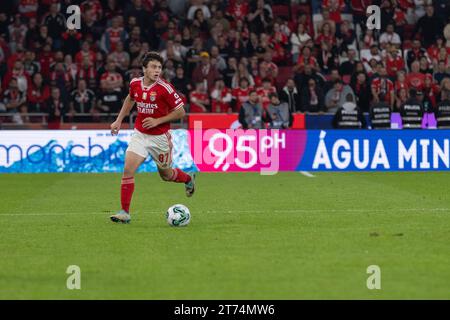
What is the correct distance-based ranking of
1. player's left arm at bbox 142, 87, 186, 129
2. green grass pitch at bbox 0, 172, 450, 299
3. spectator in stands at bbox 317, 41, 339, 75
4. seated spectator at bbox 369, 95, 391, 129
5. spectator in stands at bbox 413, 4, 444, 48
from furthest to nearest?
spectator in stands at bbox 413, 4, 444, 48
spectator in stands at bbox 317, 41, 339, 75
seated spectator at bbox 369, 95, 391, 129
player's left arm at bbox 142, 87, 186, 129
green grass pitch at bbox 0, 172, 450, 299

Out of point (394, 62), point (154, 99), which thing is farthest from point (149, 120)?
point (394, 62)

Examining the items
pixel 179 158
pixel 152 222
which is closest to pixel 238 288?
pixel 152 222

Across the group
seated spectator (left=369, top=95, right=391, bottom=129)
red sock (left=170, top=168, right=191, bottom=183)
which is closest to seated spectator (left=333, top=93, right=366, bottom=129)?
seated spectator (left=369, top=95, right=391, bottom=129)

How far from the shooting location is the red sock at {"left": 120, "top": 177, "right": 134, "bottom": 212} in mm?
12984

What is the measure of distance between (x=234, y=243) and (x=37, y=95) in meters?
16.6

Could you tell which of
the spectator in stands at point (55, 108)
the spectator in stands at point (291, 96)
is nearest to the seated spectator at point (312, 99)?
the spectator in stands at point (291, 96)

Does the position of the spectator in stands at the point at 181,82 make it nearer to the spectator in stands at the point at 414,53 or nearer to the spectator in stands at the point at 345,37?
the spectator in stands at the point at 345,37

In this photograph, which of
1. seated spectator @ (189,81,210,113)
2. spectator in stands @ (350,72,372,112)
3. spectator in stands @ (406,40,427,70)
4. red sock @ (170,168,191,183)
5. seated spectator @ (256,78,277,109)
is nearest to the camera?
red sock @ (170,168,191,183)

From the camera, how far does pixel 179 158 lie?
2306 centimetres

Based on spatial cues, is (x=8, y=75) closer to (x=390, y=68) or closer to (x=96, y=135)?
(x=96, y=135)

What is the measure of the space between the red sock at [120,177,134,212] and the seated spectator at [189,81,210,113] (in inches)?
534

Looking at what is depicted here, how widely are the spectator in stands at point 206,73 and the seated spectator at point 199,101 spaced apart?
0.31 m

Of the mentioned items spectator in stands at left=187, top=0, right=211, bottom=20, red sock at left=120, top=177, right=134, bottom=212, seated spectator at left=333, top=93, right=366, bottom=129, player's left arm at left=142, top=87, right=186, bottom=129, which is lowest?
red sock at left=120, top=177, right=134, bottom=212

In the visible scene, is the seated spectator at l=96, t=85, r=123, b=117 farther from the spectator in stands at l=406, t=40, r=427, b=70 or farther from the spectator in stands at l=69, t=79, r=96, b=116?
the spectator in stands at l=406, t=40, r=427, b=70
